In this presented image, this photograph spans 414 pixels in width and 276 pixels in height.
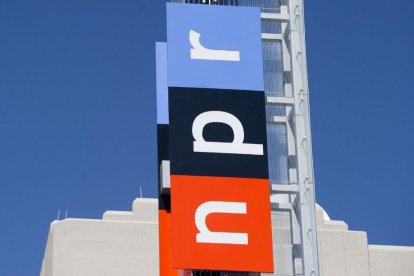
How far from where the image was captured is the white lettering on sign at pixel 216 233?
37.0 meters

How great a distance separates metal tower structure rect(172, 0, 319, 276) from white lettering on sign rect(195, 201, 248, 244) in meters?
1.80

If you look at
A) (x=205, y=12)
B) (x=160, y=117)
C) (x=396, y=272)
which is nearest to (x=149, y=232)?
(x=396, y=272)

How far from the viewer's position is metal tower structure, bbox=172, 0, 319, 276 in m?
38.7

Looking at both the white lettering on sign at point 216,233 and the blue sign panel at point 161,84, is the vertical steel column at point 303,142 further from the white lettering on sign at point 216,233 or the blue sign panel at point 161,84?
the blue sign panel at point 161,84

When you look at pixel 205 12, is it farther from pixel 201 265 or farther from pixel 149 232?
pixel 149 232

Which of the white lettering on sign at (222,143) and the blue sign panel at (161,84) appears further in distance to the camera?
the blue sign panel at (161,84)

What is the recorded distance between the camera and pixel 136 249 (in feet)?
290

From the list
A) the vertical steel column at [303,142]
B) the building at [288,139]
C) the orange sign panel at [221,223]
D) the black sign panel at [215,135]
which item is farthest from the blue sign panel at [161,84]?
the orange sign panel at [221,223]

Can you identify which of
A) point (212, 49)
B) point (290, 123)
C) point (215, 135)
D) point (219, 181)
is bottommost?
point (219, 181)

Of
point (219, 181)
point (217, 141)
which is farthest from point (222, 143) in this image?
point (219, 181)

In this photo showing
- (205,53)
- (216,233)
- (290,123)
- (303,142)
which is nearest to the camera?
(216,233)

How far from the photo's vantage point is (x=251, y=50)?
3931 centimetres

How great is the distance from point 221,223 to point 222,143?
2.15 m

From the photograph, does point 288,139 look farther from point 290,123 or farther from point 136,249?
point 136,249
